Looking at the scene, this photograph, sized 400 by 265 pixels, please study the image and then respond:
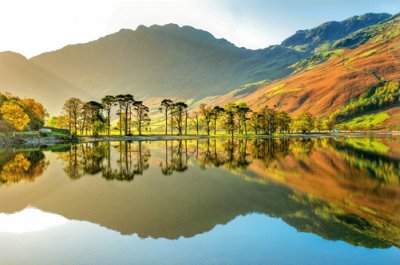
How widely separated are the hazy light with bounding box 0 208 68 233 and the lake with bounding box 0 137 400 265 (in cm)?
6

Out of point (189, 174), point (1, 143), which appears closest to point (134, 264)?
point (189, 174)

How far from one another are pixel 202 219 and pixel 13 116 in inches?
3904

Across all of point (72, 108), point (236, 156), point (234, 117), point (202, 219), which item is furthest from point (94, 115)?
point (202, 219)

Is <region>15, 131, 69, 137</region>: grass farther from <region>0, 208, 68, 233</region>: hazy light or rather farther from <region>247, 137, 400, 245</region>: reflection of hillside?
<region>0, 208, 68, 233</region>: hazy light

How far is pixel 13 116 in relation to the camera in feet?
324

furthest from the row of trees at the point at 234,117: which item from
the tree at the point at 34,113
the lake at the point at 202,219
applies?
the lake at the point at 202,219

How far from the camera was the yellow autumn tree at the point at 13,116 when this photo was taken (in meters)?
97.6

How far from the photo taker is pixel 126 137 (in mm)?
125812

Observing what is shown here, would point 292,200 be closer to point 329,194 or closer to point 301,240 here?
point 329,194

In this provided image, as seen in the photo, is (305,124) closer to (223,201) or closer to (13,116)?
(13,116)

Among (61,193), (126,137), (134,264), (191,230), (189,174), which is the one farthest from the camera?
Result: (126,137)

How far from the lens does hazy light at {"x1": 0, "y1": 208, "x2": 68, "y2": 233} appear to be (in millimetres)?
17750

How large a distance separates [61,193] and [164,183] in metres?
9.26

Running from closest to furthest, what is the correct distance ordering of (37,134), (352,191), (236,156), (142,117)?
1. (352,191)
2. (236,156)
3. (37,134)
4. (142,117)
